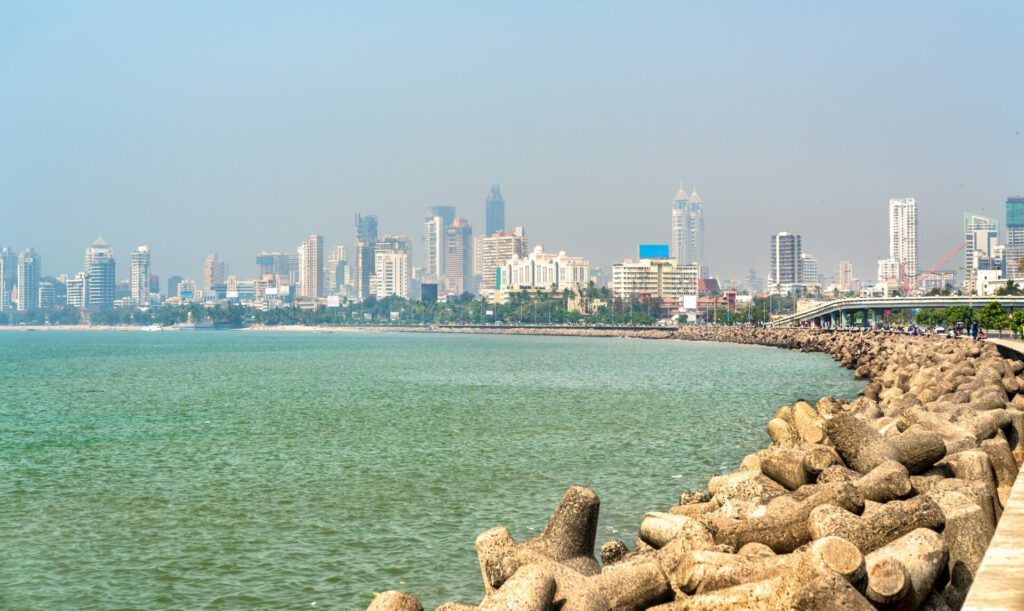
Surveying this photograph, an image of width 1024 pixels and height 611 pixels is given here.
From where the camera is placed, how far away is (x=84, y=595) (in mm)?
13977

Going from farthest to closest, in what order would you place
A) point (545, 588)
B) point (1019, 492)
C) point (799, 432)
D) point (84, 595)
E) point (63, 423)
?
point (63, 423) → point (799, 432) → point (84, 595) → point (1019, 492) → point (545, 588)

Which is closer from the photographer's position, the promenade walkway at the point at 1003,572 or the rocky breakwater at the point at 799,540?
the promenade walkway at the point at 1003,572

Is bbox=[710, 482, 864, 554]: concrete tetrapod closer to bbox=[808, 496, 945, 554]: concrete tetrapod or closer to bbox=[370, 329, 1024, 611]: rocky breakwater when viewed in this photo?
bbox=[370, 329, 1024, 611]: rocky breakwater

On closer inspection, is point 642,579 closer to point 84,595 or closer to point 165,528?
point 84,595

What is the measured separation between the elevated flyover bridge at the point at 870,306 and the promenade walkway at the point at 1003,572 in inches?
4425

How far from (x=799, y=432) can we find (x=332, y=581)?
34.0 feet

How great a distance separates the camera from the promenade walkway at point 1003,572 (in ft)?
24.9

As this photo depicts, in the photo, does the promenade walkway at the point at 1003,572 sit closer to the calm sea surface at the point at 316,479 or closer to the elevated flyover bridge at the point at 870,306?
the calm sea surface at the point at 316,479

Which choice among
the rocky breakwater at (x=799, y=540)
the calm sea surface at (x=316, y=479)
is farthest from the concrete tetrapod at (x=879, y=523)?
the calm sea surface at (x=316, y=479)

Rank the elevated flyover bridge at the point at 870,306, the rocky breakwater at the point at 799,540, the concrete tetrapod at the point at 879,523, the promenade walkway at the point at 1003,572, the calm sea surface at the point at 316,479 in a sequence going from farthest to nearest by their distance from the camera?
the elevated flyover bridge at the point at 870,306 < the calm sea surface at the point at 316,479 < the concrete tetrapod at the point at 879,523 < the rocky breakwater at the point at 799,540 < the promenade walkway at the point at 1003,572

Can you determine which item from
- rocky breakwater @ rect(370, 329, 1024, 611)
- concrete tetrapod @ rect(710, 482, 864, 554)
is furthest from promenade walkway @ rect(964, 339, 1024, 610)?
concrete tetrapod @ rect(710, 482, 864, 554)

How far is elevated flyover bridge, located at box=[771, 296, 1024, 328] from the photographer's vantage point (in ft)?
406

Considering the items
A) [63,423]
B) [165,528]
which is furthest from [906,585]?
[63,423]

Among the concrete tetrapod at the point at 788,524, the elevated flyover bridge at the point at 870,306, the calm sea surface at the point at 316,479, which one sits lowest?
the calm sea surface at the point at 316,479
